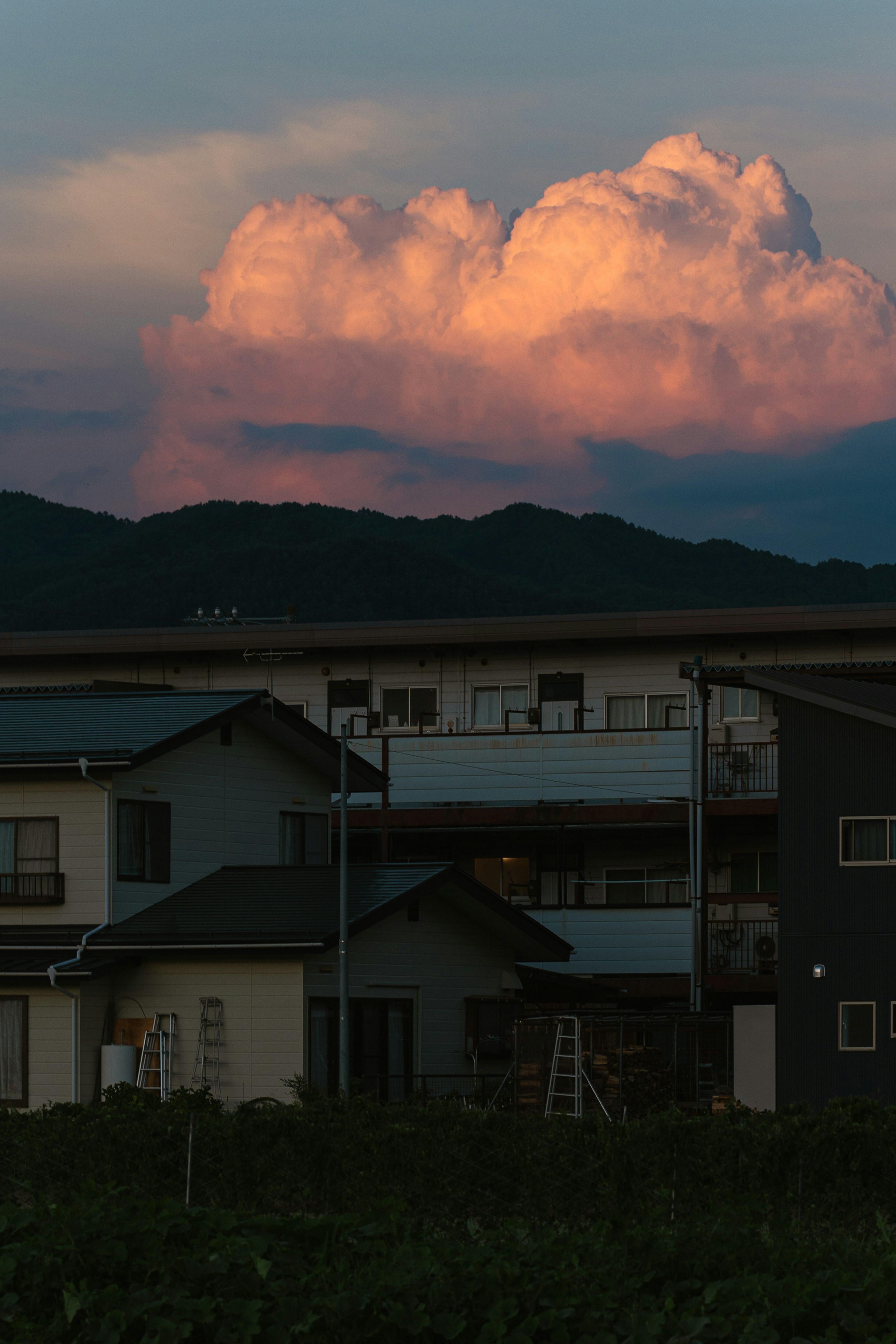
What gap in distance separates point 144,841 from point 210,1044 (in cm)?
400

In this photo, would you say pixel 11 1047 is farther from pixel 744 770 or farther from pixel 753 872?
pixel 753 872

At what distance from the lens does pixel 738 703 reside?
40312 millimetres

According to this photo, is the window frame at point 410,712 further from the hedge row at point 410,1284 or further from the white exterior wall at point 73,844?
the hedge row at point 410,1284

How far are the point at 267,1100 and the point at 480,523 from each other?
12061 centimetres

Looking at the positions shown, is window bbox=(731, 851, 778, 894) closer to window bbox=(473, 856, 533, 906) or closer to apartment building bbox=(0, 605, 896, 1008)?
apartment building bbox=(0, 605, 896, 1008)

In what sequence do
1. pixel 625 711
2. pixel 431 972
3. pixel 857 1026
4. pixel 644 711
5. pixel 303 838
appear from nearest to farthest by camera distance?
pixel 857 1026 → pixel 431 972 → pixel 303 838 → pixel 644 711 → pixel 625 711

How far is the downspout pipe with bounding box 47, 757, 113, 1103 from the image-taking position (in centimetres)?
2736

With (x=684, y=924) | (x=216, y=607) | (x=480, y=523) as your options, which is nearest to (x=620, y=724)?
(x=684, y=924)

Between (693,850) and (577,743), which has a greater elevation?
(577,743)

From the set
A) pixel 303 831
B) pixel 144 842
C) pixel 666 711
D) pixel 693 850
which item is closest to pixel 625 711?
pixel 666 711

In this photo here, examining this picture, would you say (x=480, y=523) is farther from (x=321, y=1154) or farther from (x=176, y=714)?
(x=321, y=1154)

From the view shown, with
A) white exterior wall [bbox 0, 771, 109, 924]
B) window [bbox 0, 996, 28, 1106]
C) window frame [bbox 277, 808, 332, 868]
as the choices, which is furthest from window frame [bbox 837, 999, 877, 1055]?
window [bbox 0, 996, 28, 1106]

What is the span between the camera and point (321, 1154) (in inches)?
656

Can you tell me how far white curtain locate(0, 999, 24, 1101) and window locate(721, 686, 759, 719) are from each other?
18.8m
